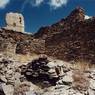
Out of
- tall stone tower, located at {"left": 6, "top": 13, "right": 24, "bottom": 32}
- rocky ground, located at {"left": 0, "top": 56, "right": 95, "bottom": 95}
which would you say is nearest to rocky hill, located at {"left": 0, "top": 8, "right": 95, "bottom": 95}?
rocky ground, located at {"left": 0, "top": 56, "right": 95, "bottom": 95}

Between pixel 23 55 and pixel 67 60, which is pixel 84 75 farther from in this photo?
pixel 23 55

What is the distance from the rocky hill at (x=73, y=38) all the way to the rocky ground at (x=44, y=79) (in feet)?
6.43

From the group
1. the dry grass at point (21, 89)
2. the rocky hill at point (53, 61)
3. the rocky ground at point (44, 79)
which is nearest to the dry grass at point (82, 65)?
the rocky hill at point (53, 61)

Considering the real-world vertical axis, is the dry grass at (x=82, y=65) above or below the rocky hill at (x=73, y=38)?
below

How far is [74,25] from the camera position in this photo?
83.0 ft

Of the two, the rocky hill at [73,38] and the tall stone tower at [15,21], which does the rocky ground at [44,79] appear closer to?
the rocky hill at [73,38]

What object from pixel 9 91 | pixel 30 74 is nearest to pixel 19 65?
pixel 30 74

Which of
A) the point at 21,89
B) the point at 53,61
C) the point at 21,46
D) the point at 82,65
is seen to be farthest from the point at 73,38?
the point at 21,89

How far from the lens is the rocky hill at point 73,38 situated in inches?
925

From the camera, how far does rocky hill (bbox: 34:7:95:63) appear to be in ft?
77.1

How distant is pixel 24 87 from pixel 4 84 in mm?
1146

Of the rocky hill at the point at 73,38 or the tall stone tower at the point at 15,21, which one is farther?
the tall stone tower at the point at 15,21

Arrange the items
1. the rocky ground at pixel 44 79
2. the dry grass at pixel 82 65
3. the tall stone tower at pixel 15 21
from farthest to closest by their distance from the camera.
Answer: the tall stone tower at pixel 15 21
the dry grass at pixel 82 65
the rocky ground at pixel 44 79

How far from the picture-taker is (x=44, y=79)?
67.1ft
